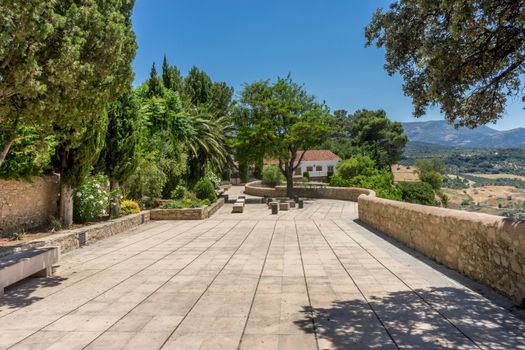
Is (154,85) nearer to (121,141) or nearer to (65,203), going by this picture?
(121,141)

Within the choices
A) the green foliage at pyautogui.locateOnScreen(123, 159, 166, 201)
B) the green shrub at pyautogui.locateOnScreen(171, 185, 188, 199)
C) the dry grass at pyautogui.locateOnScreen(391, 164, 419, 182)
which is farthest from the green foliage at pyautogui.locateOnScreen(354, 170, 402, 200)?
the dry grass at pyautogui.locateOnScreen(391, 164, 419, 182)

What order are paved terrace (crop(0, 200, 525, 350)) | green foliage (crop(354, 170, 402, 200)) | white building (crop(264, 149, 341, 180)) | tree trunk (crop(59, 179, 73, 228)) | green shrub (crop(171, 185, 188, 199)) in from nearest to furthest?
paved terrace (crop(0, 200, 525, 350)) → tree trunk (crop(59, 179, 73, 228)) → green shrub (crop(171, 185, 188, 199)) → green foliage (crop(354, 170, 402, 200)) → white building (crop(264, 149, 341, 180))

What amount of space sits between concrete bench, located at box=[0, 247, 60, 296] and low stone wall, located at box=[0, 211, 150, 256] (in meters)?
1.15

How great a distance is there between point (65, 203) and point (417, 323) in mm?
10837

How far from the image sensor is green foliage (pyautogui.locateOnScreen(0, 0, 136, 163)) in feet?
17.6

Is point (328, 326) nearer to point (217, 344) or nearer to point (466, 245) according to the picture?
point (217, 344)

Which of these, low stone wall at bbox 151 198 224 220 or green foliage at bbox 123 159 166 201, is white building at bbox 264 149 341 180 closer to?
green foliage at bbox 123 159 166 201

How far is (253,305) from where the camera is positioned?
5145 mm

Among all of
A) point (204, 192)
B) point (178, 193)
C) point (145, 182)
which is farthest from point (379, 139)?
point (145, 182)

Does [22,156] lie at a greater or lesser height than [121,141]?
lesser

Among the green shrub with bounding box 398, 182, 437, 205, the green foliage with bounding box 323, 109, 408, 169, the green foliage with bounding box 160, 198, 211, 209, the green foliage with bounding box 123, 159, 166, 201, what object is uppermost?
the green foliage with bounding box 323, 109, 408, 169

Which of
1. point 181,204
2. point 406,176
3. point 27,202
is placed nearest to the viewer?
point 27,202

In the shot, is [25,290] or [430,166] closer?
[25,290]

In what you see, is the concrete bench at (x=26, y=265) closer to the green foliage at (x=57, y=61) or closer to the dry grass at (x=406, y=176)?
the green foliage at (x=57, y=61)
